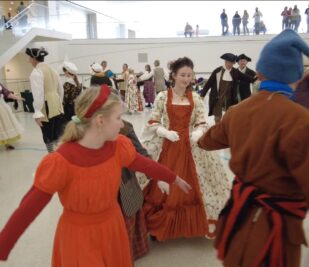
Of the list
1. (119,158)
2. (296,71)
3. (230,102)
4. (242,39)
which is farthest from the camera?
(242,39)

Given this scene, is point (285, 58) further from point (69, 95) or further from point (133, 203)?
point (69, 95)

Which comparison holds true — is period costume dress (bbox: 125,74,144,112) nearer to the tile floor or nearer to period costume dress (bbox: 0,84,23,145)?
period costume dress (bbox: 0,84,23,145)

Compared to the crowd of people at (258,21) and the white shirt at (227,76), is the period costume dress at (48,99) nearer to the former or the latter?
the white shirt at (227,76)

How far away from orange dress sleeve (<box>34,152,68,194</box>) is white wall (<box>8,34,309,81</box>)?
14.8 m

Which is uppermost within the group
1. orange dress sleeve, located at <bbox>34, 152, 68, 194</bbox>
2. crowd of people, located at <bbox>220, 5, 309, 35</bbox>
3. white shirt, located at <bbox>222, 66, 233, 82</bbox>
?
crowd of people, located at <bbox>220, 5, 309, 35</bbox>

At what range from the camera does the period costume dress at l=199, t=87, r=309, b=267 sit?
118cm

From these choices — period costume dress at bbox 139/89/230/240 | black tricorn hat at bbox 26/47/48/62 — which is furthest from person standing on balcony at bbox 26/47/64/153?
period costume dress at bbox 139/89/230/240

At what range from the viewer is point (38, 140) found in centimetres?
648

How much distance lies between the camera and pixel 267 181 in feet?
4.21

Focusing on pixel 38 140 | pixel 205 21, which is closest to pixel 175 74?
pixel 38 140

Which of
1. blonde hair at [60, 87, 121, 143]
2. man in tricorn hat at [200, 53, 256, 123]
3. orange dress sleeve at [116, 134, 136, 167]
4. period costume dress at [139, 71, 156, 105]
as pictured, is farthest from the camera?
period costume dress at [139, 71, 156, 105]

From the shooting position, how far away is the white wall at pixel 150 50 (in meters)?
15.2

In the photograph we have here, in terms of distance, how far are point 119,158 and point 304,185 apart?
78 cm

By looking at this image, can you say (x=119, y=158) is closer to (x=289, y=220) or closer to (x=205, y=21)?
(x=289, y=220)
